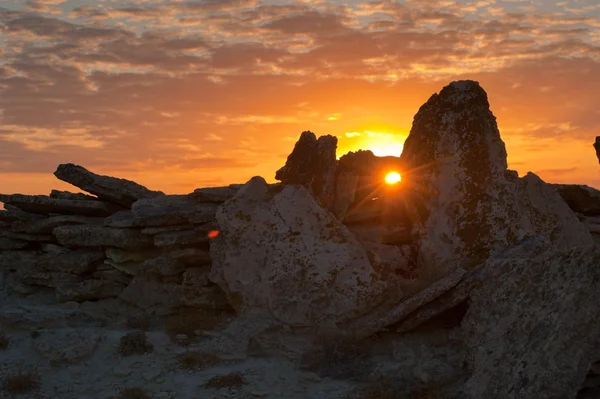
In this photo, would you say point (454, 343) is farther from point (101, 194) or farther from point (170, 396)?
point (101, 194)

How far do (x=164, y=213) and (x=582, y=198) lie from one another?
10.4 metres

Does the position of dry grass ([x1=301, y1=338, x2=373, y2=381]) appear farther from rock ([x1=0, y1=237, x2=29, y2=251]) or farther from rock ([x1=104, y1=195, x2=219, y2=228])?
rock ([x1=0, y1=237, x2=29, y2=251])

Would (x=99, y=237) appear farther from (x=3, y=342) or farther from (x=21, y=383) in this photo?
(x=21, y=383)

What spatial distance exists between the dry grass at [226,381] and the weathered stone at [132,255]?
556 centimetres

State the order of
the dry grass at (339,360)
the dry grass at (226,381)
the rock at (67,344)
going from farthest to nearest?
the rock at (67,344), the dry grass at (339,360), the dry grass at (226,381)

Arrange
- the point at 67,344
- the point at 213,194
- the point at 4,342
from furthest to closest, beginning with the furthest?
the point at 213,194
the point at 4,342
the point at 67,344

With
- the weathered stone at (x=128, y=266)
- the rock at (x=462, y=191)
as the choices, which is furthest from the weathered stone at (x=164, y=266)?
the rock at (x=462, y=191)

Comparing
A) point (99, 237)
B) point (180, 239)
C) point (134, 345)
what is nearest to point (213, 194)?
point (180, 239)

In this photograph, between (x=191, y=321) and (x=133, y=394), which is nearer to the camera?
(x=133, y=394)

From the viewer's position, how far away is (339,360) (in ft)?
38.3

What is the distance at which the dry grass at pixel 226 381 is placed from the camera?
36.2ft

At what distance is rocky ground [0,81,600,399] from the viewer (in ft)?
34.2

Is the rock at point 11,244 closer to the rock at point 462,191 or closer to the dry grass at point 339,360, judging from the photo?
the dry grass at point 339,360

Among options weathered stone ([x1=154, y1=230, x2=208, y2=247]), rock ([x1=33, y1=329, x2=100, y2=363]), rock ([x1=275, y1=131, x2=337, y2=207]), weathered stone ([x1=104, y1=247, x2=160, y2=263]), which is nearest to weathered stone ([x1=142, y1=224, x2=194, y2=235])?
weathered stone ([x1=154, y1=230, x2=208, y2=247])
